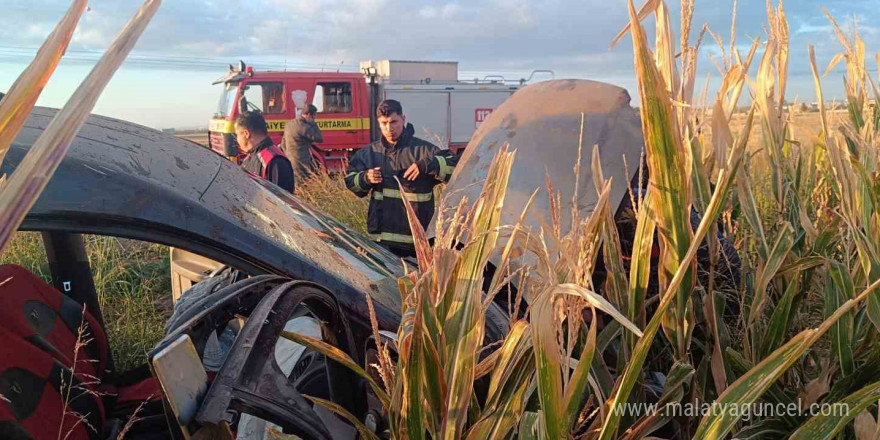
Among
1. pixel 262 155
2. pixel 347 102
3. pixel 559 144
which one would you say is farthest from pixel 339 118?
pixel 559 144

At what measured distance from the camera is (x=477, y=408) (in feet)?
4.57

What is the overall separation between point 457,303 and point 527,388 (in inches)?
10.6

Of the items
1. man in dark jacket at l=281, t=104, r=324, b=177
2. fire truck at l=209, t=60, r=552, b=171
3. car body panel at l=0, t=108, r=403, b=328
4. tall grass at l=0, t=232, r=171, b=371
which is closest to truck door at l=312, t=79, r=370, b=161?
fire truck at l=209, t=60, r=552, b=171

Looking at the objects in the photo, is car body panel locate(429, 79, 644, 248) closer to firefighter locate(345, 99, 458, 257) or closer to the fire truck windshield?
firefighter locate(345, 99, 458, 257)

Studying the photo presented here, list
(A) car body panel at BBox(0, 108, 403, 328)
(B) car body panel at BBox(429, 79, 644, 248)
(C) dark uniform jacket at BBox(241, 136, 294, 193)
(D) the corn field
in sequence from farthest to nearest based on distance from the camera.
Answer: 1. (C) dark uniform jacket at BBox(241, 136, 294, 193)
2. (B) car body panel at BBox(429, 79, 644, 248)
3. (A) car body panel at BBox(0, 108, 403, 328)
4. (D) the corn field

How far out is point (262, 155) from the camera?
4934 mm

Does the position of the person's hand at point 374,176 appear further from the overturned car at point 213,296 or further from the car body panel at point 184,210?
the car body panel at point 184,210

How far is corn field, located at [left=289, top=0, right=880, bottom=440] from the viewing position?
1.21m

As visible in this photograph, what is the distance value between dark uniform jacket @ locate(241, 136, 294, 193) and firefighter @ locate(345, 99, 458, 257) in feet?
1.93

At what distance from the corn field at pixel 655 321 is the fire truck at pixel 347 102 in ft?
34.6

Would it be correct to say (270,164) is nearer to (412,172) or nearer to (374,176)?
(374,176)

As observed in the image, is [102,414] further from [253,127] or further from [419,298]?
[253,127]

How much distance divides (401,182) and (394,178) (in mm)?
71

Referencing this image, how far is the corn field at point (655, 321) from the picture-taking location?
1213 millimetres
